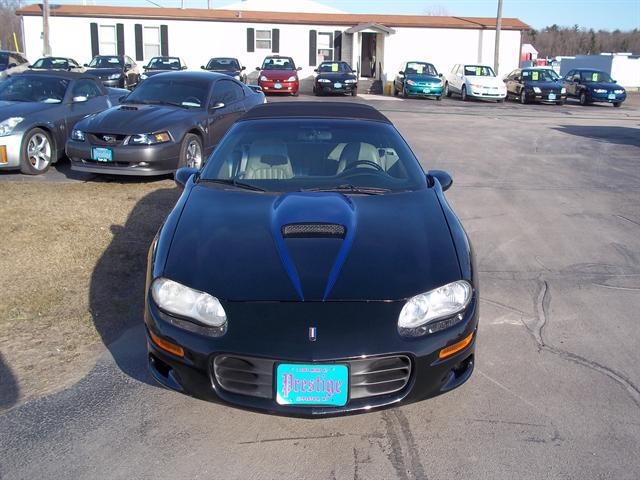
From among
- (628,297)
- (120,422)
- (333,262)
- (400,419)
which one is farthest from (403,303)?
(628,297)

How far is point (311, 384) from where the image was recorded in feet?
9.82

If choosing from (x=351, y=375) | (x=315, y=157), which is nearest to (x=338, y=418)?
(x=351, y=375)

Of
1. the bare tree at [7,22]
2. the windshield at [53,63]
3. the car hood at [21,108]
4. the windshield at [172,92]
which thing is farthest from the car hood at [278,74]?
the bare tree at [7,22]

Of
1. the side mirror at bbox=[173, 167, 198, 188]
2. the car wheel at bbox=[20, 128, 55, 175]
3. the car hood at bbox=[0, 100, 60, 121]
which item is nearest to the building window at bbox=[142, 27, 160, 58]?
the car hood at bbox=[0, 100, 60, 121]

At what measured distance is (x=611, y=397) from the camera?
3.68 m

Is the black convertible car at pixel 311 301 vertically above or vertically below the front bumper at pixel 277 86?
below

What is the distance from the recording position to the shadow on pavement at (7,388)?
11.8 ft

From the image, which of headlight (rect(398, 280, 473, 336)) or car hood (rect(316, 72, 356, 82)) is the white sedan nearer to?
car hood (rect(316, 72, 356, 82))

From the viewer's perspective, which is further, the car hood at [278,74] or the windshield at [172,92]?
the car hood at [278,74]

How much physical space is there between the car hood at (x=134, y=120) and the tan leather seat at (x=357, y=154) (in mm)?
4718

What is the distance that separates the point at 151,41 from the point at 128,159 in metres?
28.5

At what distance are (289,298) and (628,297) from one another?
3.36 m

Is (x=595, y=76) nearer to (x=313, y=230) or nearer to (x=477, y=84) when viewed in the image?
(x=477, y=84)

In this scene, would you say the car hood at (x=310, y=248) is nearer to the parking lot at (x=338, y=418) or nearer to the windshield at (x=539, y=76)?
the parking lot at (x=338, y=418)
